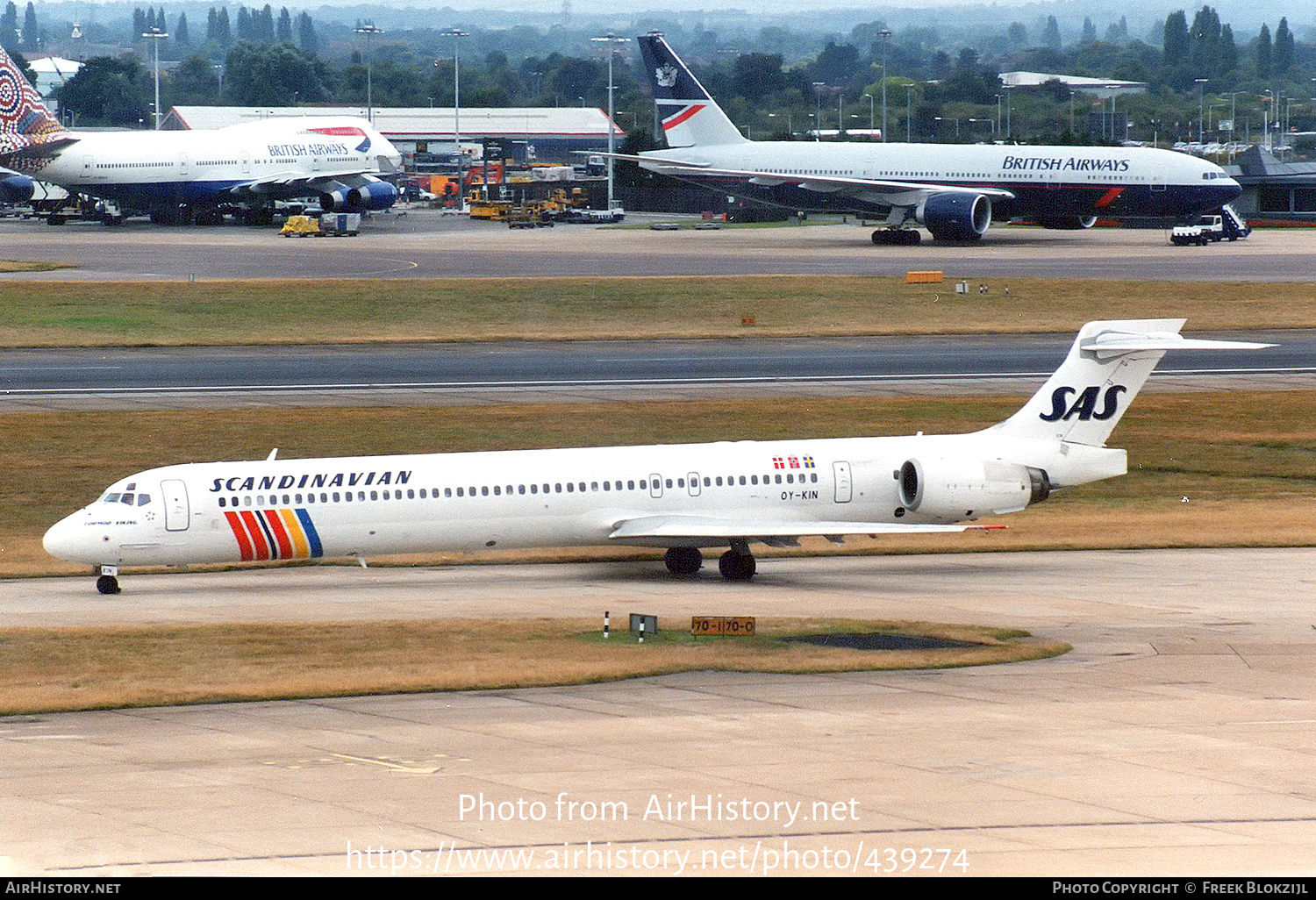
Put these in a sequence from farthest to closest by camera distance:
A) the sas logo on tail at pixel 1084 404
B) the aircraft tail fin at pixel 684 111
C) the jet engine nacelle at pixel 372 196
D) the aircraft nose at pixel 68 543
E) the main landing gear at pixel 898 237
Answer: the jet engine nacelle at pixel 372 196 < the aircraft tail fin at pixel 684 111 < the main landing gear at pixel 898 237 < the sas logo on tail at pixel 1084 404 < the aircraft nose at pixel 68 543

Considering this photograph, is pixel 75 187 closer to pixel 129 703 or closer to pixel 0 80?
pixel 0 80

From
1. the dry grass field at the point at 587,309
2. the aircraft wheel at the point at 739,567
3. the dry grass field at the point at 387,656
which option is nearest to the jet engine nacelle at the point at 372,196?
the dry grass field at the point at 587,309

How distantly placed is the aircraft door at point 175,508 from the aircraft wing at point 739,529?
9.05 meters

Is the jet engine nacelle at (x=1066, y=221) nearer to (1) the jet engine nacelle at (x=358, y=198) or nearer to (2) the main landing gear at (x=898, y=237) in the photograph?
(2) the main landing gear at (x=898, y=237)

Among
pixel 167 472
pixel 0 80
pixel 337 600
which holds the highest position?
pixel 0 80

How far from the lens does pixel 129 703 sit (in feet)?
92.4

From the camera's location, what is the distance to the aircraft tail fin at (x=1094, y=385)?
136ft

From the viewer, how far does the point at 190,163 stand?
125188mm

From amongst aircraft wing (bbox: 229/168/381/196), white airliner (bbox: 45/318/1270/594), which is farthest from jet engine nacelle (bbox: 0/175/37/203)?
white airliner (bbox: 45/318/1270/594)

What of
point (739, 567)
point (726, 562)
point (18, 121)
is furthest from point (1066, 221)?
point (739, 567)

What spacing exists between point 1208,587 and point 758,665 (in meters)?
11.9

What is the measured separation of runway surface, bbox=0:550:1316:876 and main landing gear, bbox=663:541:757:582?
337 centimetres

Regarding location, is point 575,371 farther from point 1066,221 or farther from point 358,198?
point 358,198

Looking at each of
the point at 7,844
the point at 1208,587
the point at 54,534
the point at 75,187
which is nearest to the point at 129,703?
the point at 7,844
